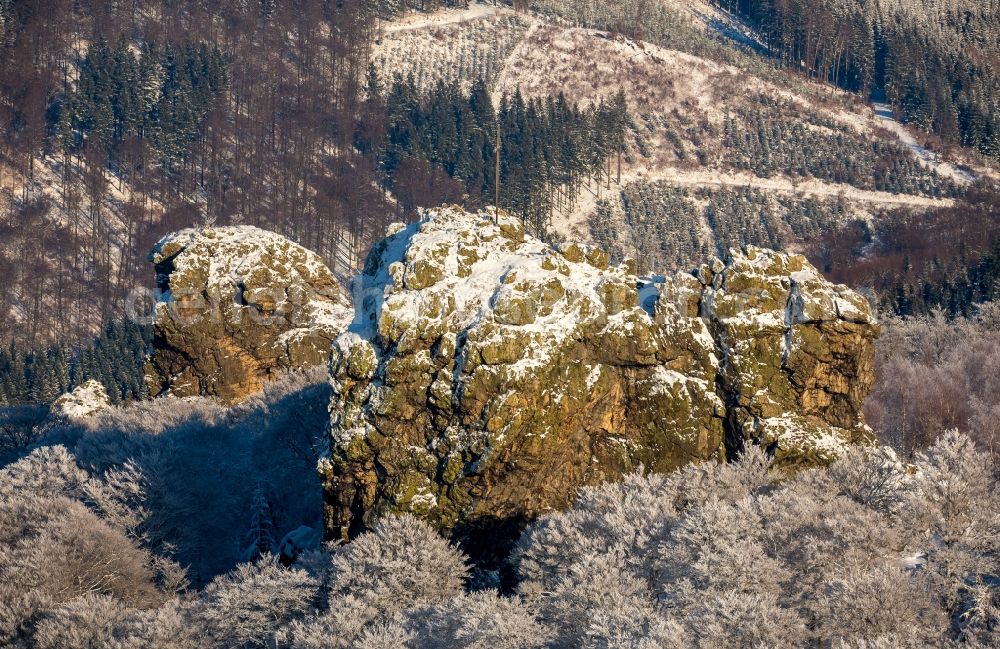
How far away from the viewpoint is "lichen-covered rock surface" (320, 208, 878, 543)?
39250 mm

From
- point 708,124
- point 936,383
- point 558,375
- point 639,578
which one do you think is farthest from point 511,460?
point 708,124

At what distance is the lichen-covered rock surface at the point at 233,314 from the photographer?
63406 millimetres

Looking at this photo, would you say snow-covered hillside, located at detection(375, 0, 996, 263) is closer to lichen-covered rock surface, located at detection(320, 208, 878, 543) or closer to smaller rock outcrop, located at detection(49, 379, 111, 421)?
Answer: smaller rock outcrop, located at detection(49, 379, 111, 421)

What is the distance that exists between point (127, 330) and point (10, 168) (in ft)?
148

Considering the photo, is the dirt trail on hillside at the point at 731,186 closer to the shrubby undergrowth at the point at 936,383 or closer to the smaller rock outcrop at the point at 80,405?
the shrubby undergrowth at the point at 936,383

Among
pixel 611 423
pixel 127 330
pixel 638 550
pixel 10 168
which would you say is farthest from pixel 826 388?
pixel 10 168

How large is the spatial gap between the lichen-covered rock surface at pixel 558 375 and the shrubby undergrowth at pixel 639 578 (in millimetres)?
1936

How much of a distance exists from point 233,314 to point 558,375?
29.6 m

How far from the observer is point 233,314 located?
208 ft

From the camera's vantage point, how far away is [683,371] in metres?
42.4

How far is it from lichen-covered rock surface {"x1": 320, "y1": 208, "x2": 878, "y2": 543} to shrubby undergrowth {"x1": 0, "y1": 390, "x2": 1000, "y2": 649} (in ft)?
6.35

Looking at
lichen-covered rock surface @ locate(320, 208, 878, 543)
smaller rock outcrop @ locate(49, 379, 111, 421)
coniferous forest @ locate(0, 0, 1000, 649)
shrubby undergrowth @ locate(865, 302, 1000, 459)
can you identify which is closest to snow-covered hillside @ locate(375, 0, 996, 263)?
coniferous forest @ locate(0, 0, 1000, 649)

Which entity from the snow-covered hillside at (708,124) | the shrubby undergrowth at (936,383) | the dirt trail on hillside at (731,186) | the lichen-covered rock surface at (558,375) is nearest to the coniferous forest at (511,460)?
the lichen-covered rock surface at (558,375)

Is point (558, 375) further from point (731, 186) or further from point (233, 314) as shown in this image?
point (731, 186)
